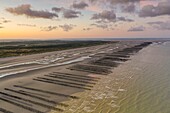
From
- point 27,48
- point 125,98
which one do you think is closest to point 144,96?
point 125,98

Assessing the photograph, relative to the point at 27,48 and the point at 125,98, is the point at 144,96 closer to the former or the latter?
the point at 125,98

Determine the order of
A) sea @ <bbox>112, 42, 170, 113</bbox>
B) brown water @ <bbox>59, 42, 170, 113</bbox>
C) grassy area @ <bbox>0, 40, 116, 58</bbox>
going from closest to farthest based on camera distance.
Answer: brown water @ <bbox>59, 42, 170, 113</bbox>
sea @ <bbox>112, 42, 170, 113</bbox>
grassy area @ <bbox>0, 40, 116, 58</bbox>

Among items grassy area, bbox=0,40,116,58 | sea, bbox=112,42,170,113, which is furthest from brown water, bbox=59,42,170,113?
grassy area, bbox=0,40,116,58

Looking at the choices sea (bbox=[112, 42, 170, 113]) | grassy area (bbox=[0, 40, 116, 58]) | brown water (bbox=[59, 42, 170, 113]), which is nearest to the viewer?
brown water (bbox=[59, 42, 170, 113])

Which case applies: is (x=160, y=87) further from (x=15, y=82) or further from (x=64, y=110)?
(x=15, y=82)

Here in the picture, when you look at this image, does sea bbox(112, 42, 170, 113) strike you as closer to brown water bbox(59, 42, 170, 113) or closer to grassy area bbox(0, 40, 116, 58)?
brown water bbox(59, 42, 170, 113)

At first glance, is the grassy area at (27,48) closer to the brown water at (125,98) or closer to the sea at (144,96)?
the brown water at (125,98)

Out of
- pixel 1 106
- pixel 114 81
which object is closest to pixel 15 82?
pixel 1 106

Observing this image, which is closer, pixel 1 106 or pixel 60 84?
pixel 1 106

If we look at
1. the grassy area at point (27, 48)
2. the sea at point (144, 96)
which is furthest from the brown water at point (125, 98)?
the grassy area at point (27, 48)

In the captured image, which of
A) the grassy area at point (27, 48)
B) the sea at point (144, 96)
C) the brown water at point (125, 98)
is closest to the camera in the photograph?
the brown water at point (125, 98)

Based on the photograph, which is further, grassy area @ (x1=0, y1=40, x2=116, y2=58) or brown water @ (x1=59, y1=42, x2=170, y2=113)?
grassy area @ (x1=0, y1=40, x2=116, y2=58)
